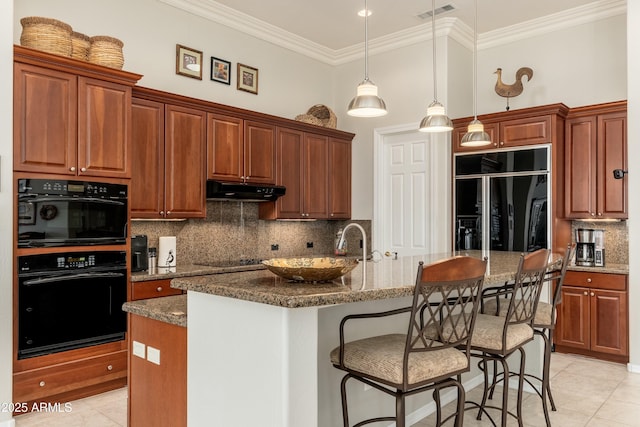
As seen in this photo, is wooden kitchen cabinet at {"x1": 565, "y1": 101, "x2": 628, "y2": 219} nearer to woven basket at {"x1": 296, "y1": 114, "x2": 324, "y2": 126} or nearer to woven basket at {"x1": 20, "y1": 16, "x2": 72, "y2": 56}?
woven basket at {"x1": 296, "y1": 114, "x2": 324, "y2": 126}

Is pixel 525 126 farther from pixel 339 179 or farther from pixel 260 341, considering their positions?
pixel 260 341

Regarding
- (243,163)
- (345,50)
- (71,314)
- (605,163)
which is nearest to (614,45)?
(605,163)

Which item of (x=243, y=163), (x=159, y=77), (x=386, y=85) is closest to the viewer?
(x=159, y=77)

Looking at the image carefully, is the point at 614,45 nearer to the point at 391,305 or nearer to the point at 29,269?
the point at 391,305

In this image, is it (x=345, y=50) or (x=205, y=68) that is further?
(x=345, y=50)

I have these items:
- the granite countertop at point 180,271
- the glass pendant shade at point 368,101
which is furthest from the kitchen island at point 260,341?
the granite countertop at point 180,271

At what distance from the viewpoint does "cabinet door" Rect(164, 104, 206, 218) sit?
417 centimetres

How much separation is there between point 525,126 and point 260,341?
13.2 feet

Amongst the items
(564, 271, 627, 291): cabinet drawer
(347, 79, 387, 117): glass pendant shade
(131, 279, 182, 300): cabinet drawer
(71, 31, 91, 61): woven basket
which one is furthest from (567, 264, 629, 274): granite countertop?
(71, 31, 91, 61): woven basket

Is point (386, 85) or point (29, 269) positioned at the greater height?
point (386, 85)

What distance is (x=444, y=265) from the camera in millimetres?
1868

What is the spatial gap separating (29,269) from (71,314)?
0.45 meters

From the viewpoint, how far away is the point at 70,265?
10.9 feet

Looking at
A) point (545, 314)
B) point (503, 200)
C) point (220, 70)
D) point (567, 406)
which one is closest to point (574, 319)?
point (503, 200)
